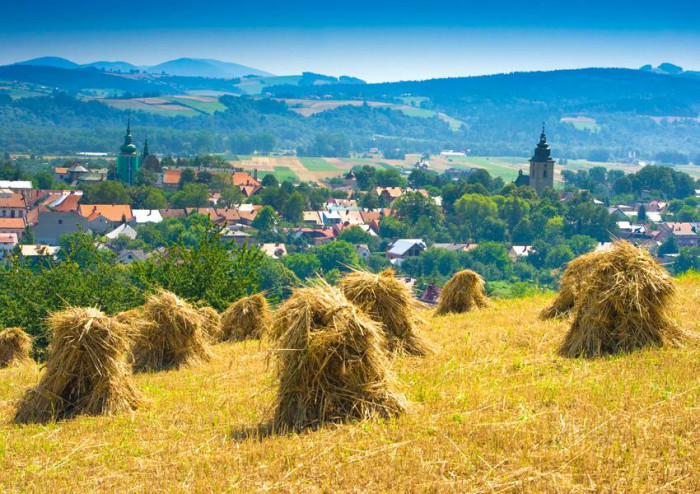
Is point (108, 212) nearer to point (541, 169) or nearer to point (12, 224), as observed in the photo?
point (12, 224)

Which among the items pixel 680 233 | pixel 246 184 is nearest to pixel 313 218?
pixel 246 184

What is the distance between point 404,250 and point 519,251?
52.1 feet

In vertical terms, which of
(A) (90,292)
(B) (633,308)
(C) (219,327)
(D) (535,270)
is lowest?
(D) (535,270)

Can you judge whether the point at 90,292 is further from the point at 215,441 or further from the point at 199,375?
the point at 215,441

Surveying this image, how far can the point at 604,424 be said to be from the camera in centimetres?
738

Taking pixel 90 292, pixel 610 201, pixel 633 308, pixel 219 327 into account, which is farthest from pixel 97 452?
pixel 610 201

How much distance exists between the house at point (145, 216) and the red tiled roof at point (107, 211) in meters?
0.99

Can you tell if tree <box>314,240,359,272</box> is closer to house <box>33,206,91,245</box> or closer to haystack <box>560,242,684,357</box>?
house <box>33,206,91,245</box>

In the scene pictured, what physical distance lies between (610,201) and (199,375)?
170 meters

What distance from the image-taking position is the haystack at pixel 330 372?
8.06 metres

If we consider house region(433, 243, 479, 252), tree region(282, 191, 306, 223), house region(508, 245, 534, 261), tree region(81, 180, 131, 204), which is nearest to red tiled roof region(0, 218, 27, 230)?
tree region(81, 180, 131, 204)

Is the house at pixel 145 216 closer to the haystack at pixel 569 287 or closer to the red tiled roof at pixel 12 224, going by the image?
the red tiled roof at pixel 12 224

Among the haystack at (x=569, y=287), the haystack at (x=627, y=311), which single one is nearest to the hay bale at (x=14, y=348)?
the haystack at (x=569, y=287)

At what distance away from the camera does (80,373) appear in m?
9.62
